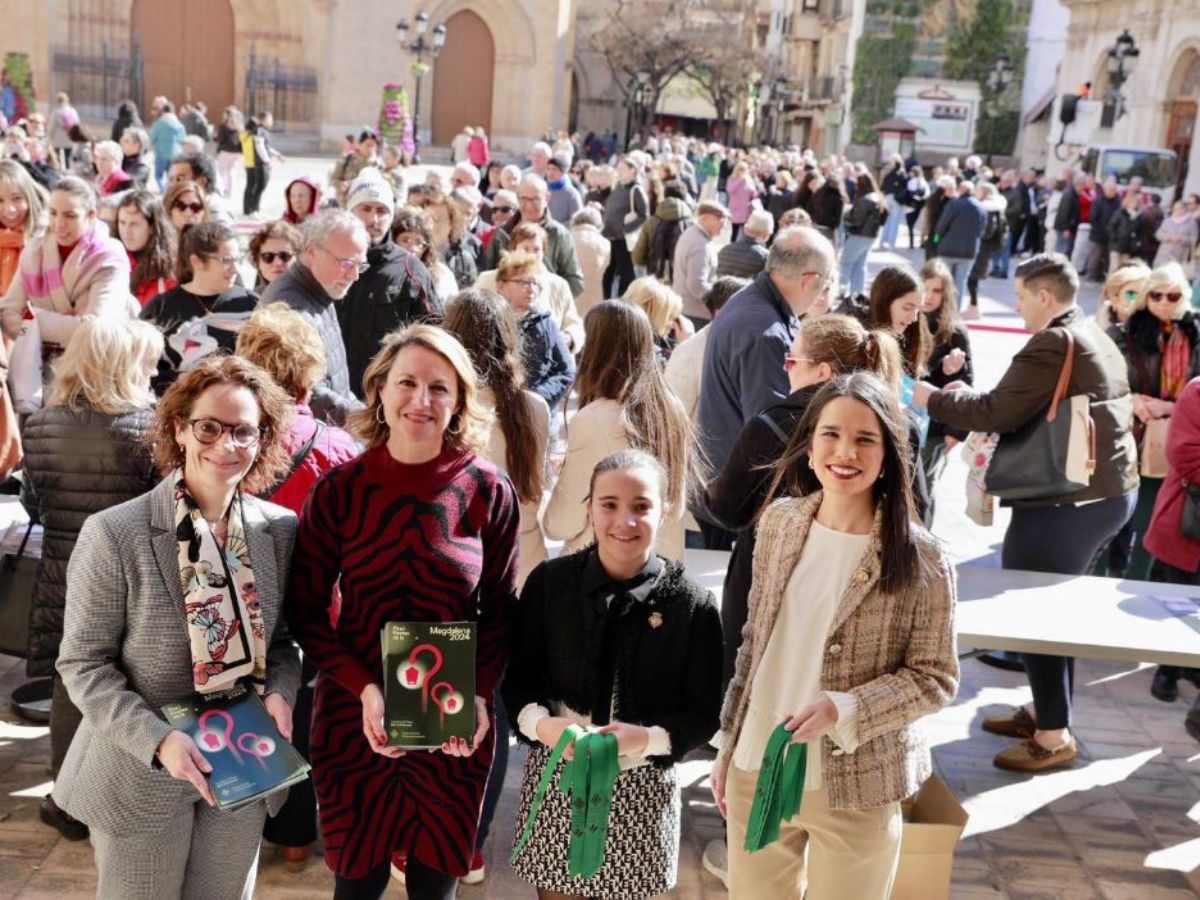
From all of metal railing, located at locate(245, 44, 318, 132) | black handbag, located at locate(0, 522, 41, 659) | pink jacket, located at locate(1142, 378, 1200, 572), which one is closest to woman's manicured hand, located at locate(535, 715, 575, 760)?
black handbag, located at locate(0, 522, 41, 659)

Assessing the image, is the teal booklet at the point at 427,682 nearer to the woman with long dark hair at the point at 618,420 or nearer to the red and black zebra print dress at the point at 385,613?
the red and black zebra print dress at the point at 385,613

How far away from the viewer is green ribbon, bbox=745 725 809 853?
312cm

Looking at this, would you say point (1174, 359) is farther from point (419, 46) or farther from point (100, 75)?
point (100, 75)

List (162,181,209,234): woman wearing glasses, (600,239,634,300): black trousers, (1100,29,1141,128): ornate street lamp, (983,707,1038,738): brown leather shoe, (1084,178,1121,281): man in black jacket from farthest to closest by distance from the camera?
(1100,29,1141,128): ornate street lamp < (1084,178,1121,281): man in black jacket < (600,239,634,300): black trousers < (162,181,209,234): woman wearing glasses < (983,707,1038,738): brown leather shoe

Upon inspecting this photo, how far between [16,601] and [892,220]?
80.0 ft

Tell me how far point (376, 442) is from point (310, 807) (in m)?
1.50

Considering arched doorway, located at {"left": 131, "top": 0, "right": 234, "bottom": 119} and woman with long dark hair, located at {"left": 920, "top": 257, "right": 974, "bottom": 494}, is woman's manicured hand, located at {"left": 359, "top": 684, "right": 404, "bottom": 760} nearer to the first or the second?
woman with long dark hair, located at {"left": 920, "top": 257, "right": 974, "bottom": 494}

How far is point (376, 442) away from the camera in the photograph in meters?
3.40

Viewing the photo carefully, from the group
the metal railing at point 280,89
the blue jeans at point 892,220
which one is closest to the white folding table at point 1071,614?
the blue jeans at point 892,220

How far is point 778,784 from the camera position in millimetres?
3139

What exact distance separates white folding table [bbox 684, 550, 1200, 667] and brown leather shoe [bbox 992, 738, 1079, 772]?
2.25 ft

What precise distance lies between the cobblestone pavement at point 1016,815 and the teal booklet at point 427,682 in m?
1.28

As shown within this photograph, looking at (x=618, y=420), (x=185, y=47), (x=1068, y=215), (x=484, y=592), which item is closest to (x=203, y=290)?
(x=618, y=420)

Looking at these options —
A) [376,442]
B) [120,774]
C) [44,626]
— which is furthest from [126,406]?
[120,774]
